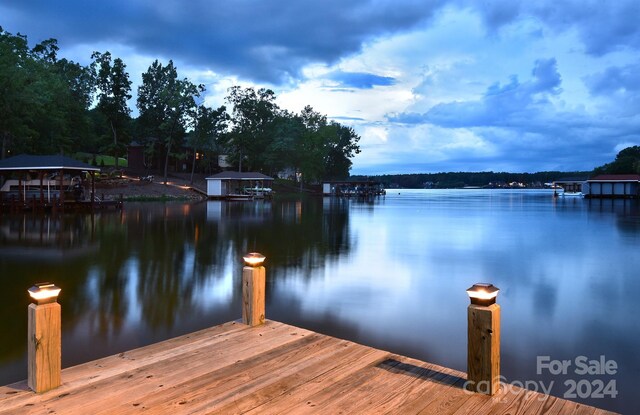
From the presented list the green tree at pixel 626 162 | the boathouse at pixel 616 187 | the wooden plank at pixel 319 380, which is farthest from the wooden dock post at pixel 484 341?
the green tree at pixel 626 162

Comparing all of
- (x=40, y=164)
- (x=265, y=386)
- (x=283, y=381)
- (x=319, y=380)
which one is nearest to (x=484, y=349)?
(x=319, y=380)

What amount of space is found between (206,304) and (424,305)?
4.24 metres

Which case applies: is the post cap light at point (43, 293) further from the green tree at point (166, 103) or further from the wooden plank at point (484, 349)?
the green tree at point (166, 103)

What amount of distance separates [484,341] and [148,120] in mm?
73926

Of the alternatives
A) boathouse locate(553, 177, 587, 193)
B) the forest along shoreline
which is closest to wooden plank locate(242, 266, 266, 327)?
the forest along shoreline

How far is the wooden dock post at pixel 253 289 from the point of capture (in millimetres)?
5902

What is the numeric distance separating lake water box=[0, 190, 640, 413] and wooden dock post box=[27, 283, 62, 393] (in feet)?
6.34

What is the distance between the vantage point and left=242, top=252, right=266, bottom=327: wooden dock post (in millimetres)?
5902

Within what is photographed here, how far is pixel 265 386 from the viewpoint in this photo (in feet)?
13.8

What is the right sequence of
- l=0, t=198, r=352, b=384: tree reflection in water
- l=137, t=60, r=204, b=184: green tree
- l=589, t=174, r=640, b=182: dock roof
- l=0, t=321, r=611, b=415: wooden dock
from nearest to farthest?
l=0, t=321, r=611, b=415: wooden dock → l=0, t=198, r=352, b=384: tree reflection in water → l=137, t=60, r=204, b=184: green tree → l=589, t=174, r=640, b=182: dock roof

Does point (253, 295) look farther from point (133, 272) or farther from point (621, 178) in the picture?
point (621, 178)

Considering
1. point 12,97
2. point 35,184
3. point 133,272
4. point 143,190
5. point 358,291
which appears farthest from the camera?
point 143,190

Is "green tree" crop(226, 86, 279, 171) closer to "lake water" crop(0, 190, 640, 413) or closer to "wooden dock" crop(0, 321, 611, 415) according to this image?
"lake water" crop(0, 190, 640, 413)

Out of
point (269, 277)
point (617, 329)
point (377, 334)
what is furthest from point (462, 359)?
point (269, 277)
